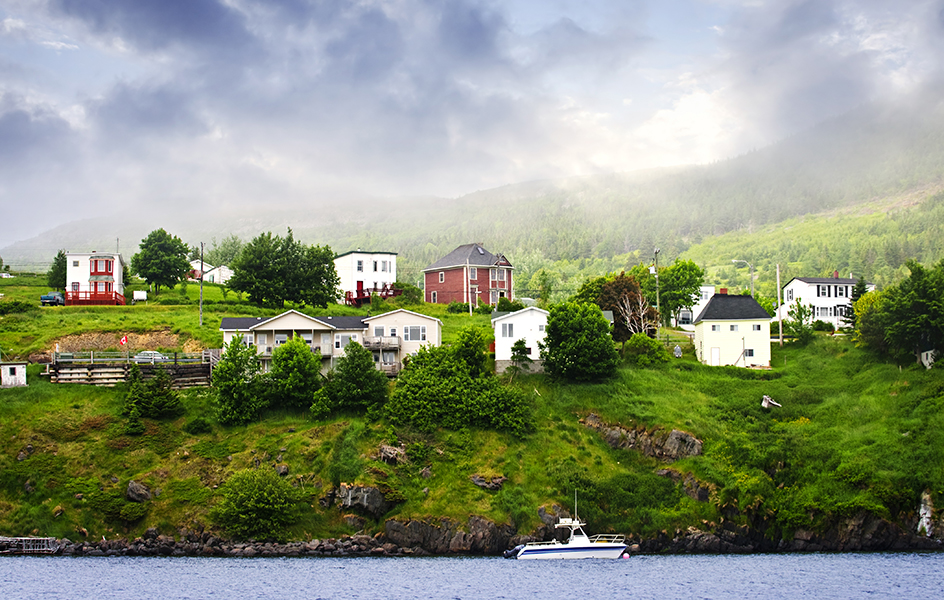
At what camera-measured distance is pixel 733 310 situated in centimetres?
8388

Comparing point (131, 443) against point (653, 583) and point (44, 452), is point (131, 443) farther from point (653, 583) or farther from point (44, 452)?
point (653, 583)

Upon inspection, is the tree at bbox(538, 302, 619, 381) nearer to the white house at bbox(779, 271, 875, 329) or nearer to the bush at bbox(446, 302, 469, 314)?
the bush at bbox(446, 302, 469, 314)

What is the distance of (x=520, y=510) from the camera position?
6184 centimetres

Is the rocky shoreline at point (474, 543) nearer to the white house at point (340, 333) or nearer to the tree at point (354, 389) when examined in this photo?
the tree at point (354, 389)

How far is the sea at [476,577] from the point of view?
49656mm

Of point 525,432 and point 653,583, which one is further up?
point 525,432

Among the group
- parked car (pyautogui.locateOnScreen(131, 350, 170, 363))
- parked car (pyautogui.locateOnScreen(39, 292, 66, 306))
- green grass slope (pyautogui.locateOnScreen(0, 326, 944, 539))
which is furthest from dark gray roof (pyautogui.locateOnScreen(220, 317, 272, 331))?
parked car (pyautogui.locateOnScreen(39, 292, 66, 306))

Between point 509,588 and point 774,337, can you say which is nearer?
point 509,588

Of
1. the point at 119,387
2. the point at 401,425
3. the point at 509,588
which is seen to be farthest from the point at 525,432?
the point at 119,387

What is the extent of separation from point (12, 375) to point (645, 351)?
5197 cm

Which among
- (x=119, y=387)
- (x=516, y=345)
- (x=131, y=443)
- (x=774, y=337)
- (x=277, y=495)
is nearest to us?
(x=277, y=495)

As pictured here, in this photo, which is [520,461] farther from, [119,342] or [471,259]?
[471,259]

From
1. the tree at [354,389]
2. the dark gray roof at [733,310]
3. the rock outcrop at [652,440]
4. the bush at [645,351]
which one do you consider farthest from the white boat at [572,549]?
the dark gray roof at [733,310]

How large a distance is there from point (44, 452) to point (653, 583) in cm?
4188
